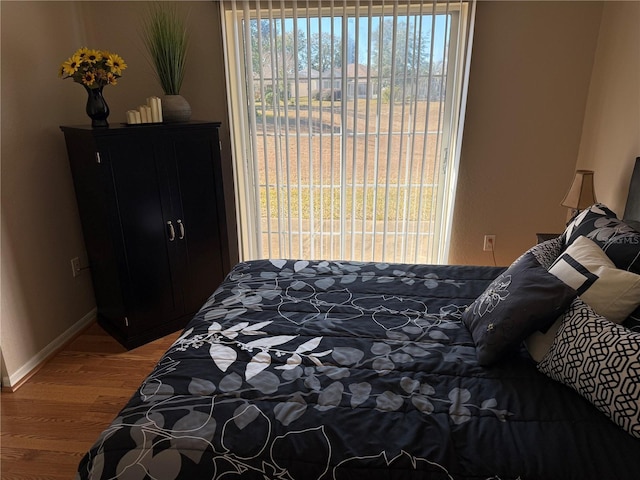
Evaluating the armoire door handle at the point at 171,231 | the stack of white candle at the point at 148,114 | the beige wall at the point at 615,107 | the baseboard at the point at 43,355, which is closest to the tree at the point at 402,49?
the beige wall at the point at 615,107

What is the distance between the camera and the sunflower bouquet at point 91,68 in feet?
7.57

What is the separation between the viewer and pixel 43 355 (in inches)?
99.5

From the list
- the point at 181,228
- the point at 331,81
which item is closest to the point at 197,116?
the point at 181,228

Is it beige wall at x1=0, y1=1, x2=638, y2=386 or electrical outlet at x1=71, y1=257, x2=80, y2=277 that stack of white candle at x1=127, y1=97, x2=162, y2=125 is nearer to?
beige wall at x1=0, y1=1, x2=638, y2=386

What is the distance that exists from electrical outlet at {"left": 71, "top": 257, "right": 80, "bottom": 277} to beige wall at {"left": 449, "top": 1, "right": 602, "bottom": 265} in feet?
8.61

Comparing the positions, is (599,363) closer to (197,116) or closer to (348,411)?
(348,411)

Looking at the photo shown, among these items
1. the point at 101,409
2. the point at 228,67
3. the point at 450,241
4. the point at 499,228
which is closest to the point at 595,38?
the point at 499,228

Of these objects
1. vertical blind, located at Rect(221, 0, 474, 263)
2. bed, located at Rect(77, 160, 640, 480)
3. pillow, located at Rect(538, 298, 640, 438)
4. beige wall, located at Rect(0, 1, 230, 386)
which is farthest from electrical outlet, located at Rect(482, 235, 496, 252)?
beige wall, located at Rect(0, 1, 230, 386)

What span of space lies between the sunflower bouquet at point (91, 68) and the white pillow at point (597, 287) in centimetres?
244

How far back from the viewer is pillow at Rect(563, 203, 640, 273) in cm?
145

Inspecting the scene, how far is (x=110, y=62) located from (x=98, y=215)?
86 centimetres

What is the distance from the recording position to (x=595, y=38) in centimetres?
268

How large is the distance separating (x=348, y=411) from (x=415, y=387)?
23cm

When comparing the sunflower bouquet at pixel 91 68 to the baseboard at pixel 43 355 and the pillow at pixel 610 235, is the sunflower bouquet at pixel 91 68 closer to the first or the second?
the baseboard at pixel 43 355
